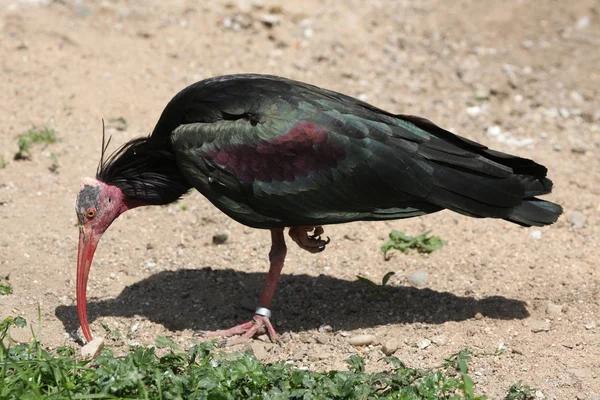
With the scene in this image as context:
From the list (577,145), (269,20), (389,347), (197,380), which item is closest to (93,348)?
(197,380)

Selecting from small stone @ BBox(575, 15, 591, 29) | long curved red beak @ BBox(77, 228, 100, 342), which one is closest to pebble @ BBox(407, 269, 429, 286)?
long curved red beak @ BBox(77, 228, 100, 342)

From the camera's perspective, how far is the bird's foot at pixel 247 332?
18.9ft

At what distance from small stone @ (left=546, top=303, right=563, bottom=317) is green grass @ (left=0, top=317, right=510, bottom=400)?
4.45 ft

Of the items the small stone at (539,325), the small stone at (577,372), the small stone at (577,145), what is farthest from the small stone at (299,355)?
the small stone at (577,145)

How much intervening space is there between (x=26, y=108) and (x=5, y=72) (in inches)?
31.1

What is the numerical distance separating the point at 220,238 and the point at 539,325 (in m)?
2.75

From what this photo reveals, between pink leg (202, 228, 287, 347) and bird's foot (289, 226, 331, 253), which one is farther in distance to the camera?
bird's foot (289, 226, 331, 253)

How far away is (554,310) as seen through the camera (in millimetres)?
5789

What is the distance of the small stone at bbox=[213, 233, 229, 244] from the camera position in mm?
6879

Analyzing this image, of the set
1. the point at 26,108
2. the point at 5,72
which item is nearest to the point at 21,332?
the point at 26,108

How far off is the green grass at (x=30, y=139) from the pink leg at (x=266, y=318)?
2992 mm

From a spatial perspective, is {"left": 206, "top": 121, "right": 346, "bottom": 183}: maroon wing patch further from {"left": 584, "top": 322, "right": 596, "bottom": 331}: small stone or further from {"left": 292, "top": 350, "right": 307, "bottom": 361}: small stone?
{"left": 584, "top": 322, "right": 596, "bottom": 331}: small stone

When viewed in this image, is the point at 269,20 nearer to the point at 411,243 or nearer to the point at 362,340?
the point at 411,243

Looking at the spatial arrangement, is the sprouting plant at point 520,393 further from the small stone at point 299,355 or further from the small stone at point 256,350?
the small stone at point 256,350
